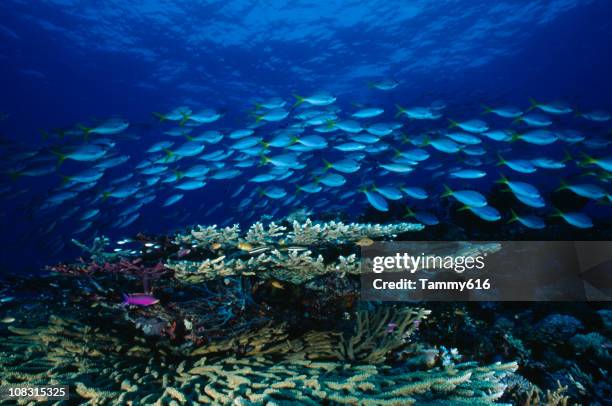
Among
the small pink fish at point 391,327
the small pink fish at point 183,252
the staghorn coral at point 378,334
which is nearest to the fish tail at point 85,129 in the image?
the small pink fish at point 183,252

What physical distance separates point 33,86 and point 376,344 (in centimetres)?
3582

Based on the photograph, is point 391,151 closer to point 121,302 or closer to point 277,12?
point 121,302

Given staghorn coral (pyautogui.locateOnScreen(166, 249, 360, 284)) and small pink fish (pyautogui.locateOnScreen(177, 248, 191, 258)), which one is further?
small pink fish (pyautogui.locateOnScreen(177, 248, 191, 258))

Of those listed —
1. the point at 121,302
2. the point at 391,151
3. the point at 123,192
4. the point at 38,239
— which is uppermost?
the point at 391,151

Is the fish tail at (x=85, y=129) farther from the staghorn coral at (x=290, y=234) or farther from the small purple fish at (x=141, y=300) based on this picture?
the small purple fish at (x=141, y=300)

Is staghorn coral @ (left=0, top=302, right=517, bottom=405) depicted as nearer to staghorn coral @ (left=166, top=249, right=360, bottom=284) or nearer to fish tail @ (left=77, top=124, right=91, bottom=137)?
staghorn coral @ (left=166, top=249, right=360, bottom=284)

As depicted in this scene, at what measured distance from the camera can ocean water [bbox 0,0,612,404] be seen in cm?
470

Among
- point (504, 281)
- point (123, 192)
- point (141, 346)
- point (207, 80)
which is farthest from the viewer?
point (207, 80)

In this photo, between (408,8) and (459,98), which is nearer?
(408,8)

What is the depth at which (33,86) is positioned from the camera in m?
29.5

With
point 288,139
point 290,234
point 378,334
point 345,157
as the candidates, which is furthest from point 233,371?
point 345,157

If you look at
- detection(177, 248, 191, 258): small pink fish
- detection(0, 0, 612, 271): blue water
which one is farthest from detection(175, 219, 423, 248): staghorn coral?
detection(0, 0, 612, 271): blue water

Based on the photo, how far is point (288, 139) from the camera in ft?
29.1

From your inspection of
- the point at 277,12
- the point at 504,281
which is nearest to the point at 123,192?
the point at 504,281
